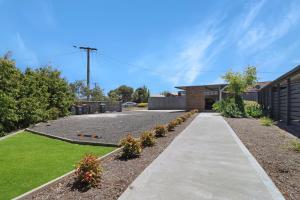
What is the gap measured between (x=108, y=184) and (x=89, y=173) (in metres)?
0.40

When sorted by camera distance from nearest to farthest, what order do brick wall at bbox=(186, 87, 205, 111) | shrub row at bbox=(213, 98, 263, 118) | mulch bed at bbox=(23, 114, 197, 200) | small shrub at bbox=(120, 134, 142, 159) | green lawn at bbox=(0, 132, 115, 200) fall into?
mulch bed at bbox=(23, 114, 197, 200) → green lawn at bbox=(0, 132, 115, 200) → small shrub at bbox=(120, 134, 142, 159) → shrub row at bbox=(213, 98, 263, 118) → brick wall at bbox=(186, 87, 205, 111)

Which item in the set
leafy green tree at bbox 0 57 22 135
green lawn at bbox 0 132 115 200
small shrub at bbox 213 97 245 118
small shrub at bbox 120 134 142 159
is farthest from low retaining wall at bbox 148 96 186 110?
small shrub at bbox 120 134 142 159

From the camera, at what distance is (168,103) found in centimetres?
4547

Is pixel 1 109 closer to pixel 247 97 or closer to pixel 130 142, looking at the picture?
pixel 130 142

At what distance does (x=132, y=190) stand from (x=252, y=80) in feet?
85.0

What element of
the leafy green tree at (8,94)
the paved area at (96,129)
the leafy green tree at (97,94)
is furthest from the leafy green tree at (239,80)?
the leafy green tree at (97,94)

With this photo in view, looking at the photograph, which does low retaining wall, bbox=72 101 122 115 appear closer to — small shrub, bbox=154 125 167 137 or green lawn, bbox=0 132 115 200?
green lawn, bbox=0 132 115 200

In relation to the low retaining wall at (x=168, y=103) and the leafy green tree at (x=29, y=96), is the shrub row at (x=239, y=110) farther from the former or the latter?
the low retaining wall at (x=168, y=103)

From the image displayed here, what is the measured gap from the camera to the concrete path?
4555 mm

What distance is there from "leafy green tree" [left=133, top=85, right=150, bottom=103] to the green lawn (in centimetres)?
6676

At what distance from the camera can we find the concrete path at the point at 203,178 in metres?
4.55

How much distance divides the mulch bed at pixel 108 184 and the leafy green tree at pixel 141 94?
231 ft

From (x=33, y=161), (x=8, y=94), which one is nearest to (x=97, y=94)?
(x=8, y=94)

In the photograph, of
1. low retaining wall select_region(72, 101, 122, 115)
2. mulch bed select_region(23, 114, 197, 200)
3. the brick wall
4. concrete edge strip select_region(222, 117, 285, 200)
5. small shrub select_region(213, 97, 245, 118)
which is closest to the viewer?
concrete edge strip select_region(222, 117, 285, 200)
